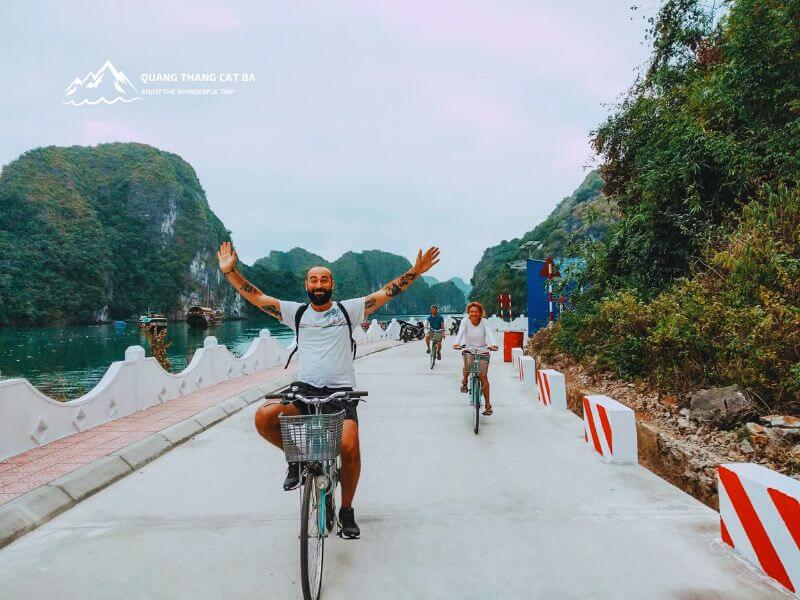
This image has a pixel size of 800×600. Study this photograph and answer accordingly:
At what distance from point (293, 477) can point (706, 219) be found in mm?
10580

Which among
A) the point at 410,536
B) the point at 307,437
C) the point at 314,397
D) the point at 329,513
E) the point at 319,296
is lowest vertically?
the point at 410,536

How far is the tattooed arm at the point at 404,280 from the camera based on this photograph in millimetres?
4184

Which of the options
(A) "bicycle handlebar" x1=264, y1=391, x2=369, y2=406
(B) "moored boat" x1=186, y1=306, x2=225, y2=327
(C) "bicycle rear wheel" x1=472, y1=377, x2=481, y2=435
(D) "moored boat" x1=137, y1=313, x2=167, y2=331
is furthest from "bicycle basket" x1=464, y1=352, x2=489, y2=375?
(B) "moored boat" x1=186, y1=306, x2=225, y2=327

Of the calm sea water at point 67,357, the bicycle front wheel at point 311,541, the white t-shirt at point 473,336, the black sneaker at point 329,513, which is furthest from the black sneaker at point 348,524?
the calm sea water at point 67,357

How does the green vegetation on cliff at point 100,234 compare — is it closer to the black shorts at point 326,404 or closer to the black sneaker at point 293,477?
the black shorts at point 326,404

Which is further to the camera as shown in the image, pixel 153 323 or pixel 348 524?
pixel 153 323

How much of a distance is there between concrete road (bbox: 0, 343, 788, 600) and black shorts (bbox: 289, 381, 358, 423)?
0.93m

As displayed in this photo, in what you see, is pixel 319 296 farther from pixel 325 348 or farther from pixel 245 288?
pixel 245 288

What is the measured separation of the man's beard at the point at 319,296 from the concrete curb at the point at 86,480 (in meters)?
2.83

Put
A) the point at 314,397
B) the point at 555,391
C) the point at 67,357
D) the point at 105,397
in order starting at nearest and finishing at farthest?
1. the point at 314,397
2. the point at 105,397
3. the point at 555,391
4. the point at 67,357

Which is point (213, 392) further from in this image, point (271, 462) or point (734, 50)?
point (734, 50)

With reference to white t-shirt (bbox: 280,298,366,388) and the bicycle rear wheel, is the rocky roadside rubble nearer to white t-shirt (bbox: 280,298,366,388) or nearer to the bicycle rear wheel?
the bicycle rear wheel

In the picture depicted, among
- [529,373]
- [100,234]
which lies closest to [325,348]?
[529,373]

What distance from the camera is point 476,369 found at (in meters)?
8.04
